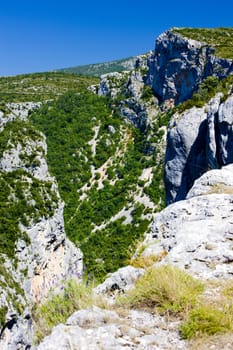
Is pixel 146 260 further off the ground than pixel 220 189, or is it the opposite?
pixel 220 189

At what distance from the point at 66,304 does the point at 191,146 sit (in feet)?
84.1

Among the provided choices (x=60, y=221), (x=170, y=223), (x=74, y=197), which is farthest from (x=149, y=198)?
Answer: (x=170, y=223)

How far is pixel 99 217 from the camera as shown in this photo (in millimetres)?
65875

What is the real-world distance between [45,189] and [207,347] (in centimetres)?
3745

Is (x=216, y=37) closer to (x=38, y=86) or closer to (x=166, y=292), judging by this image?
(x=166, y=292)

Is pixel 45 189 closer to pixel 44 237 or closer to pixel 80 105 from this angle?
pixel 44 237

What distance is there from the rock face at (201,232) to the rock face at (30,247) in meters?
18.7

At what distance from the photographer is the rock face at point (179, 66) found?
6028 cm

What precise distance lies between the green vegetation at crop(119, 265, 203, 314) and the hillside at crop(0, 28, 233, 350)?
5 cm

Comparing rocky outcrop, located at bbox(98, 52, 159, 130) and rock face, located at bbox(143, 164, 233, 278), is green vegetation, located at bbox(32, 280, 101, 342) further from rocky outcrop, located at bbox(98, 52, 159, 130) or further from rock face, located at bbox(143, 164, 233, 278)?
rocky outcrop, located at bbox(98, 52, 159, 130)

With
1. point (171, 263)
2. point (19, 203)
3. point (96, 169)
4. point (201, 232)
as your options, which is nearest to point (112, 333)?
point (171, 263)

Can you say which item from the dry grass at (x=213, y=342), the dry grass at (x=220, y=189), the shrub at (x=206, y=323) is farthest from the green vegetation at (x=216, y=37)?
the dry grass at (x=213, y=342)

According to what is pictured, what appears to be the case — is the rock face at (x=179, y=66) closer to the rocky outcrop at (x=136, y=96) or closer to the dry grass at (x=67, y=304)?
the rocky outcrop at (x=136, y=96)

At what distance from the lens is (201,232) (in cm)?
838
